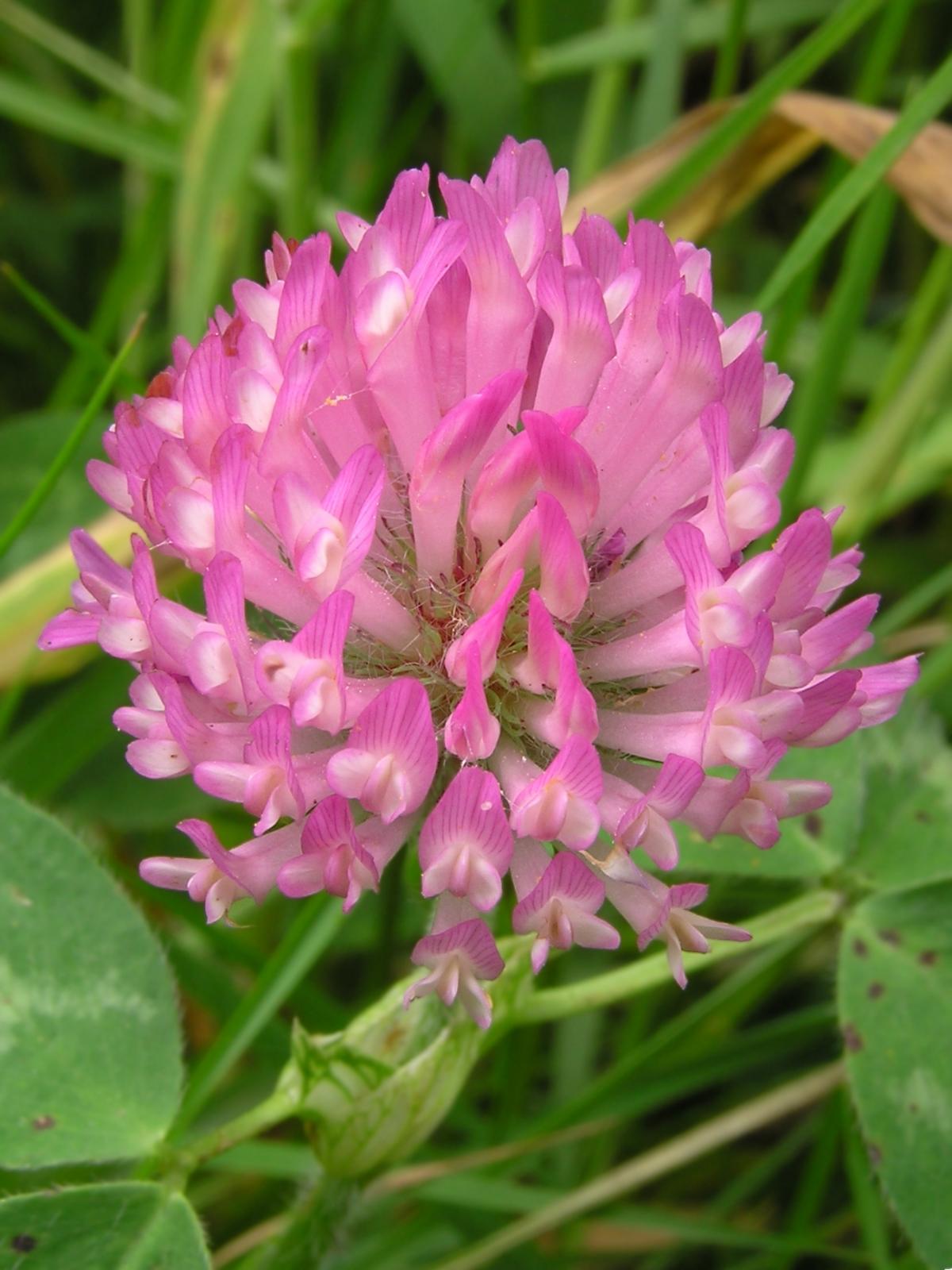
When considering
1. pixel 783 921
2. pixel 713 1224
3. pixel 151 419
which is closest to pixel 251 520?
pixel 151 419

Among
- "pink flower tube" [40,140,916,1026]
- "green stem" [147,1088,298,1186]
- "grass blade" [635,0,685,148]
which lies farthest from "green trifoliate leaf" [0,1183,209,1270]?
"grass blade" [635,0,685,148]

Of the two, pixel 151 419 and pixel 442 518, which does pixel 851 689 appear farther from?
pixel 151 419

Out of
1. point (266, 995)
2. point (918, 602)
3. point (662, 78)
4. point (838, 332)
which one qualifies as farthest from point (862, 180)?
point (266, 995)

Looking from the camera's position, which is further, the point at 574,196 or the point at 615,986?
the point at 574,196

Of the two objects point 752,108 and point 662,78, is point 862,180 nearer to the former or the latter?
point 752,108

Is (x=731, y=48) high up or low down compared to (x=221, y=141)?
down

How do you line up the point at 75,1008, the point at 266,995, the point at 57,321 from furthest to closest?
the point at 57,321 → the point at 266,995 → the point at 75,1008

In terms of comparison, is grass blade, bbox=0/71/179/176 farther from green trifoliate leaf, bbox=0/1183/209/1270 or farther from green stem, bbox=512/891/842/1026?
green trifoliate leaf, bbox=0/1183/209/1270
